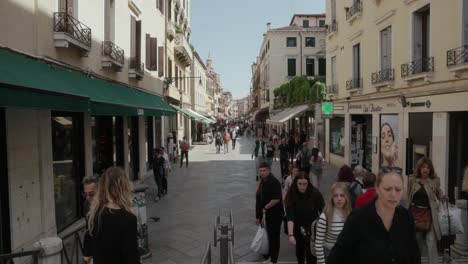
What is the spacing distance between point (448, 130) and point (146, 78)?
37.6 ft

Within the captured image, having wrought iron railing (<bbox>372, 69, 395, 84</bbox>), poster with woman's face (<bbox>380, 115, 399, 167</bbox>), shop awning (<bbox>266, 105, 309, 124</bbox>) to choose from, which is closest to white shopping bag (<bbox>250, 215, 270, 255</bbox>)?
poster with woman's face (<bbox>380, 115, 399, 167</bbox>)

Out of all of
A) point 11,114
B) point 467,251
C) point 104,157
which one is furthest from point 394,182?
point 104,157

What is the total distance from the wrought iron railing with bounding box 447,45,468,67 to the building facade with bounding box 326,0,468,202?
0.02 metres

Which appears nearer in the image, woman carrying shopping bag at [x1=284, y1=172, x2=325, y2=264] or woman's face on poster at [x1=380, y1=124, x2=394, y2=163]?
woman carrying shopping bag at [x1=284, y1=172, x2=325, y2=264]

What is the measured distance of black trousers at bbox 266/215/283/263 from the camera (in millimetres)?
6387

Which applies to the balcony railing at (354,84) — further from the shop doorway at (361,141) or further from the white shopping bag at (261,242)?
the white shopping bag at (261,242)

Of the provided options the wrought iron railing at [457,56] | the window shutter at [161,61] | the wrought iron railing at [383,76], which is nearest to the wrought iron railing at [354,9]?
the wrought iron railing at [383,76]

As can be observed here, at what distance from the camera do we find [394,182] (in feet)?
9.21

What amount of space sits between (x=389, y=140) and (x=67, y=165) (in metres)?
10.6

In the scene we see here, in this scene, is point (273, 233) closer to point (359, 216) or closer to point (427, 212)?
point (427, 212)

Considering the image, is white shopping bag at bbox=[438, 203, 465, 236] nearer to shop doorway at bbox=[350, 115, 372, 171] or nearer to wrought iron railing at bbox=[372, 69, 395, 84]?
wrought iron railing at bbox=[372, 69, 395, 84]

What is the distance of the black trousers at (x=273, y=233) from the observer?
251 inches

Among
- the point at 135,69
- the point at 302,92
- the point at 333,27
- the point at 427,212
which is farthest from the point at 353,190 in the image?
the point at 302,92

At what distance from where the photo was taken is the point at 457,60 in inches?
377
